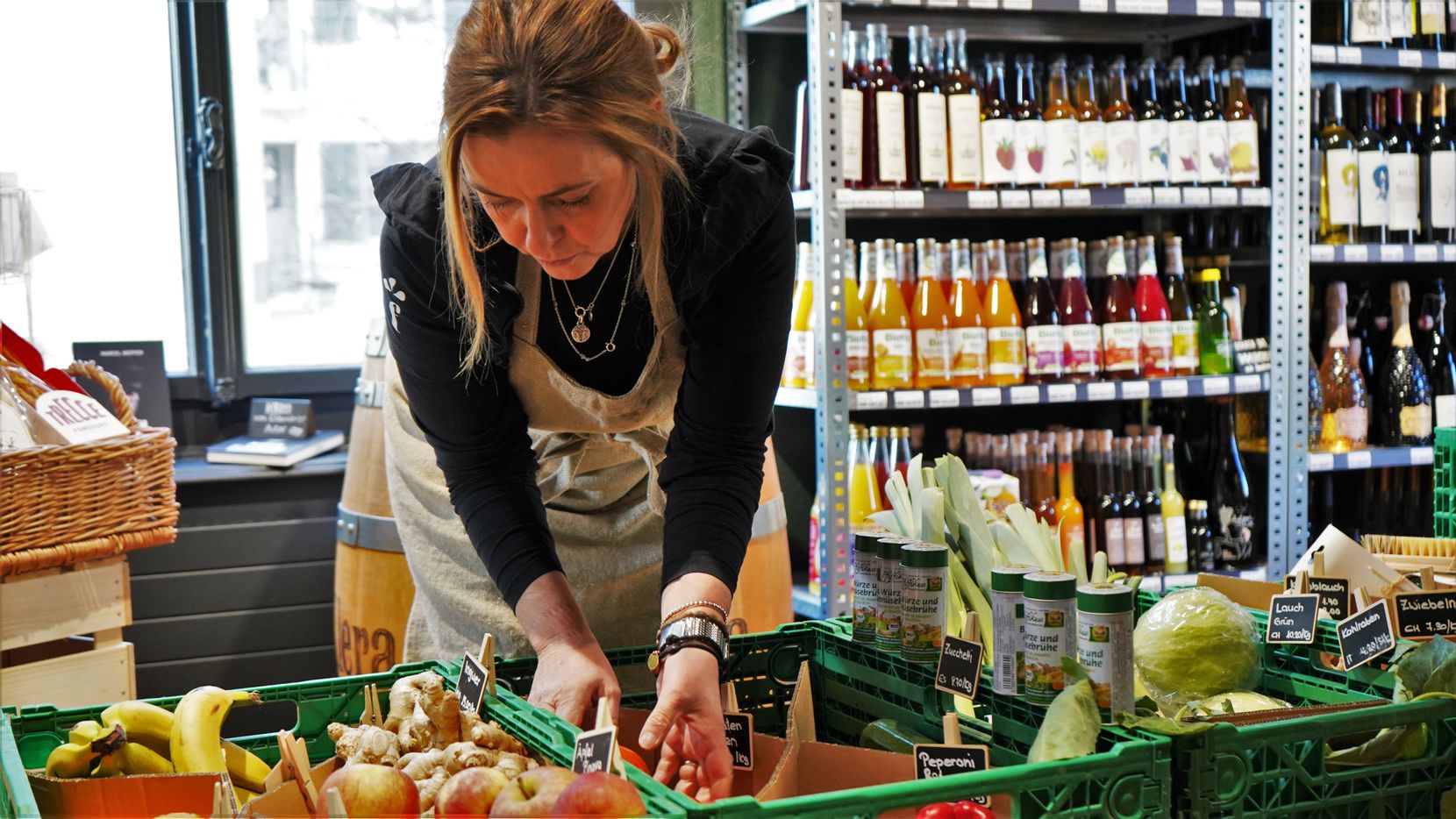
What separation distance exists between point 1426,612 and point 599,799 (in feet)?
2.91

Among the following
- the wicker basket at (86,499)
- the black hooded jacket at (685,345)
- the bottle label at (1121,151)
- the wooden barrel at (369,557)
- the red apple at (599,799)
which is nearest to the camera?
the red apple at (599,799)

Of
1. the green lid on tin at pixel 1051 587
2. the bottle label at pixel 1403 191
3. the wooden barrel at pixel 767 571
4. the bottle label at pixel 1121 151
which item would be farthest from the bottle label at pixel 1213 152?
the green lid on tin at pixel 1051 587

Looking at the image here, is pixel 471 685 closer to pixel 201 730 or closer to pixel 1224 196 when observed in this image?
pixel 201 730

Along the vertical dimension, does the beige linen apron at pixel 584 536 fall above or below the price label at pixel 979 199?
below

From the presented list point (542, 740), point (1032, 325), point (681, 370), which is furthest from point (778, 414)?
point (542, 740)

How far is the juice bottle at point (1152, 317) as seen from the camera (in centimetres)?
329

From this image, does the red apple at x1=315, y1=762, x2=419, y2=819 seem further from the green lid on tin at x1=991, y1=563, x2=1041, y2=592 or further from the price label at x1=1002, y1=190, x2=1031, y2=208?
the price label at x1=1002, y1=190, x2=1031, y2=208

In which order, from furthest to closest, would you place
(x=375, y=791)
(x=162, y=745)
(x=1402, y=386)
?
(x=1402, y=386)
(x=162, y=745)
(x=375, y=791)

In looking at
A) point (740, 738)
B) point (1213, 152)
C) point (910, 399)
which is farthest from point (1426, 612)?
point (1213, 152)

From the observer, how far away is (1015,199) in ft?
10.1

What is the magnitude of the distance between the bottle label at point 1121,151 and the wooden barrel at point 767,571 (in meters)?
1.36

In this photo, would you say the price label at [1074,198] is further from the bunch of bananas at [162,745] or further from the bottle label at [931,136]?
the bunch of bananas at [162,745]

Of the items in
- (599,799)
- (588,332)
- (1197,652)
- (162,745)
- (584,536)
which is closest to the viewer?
(599,799)

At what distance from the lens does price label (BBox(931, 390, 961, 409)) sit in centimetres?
301
